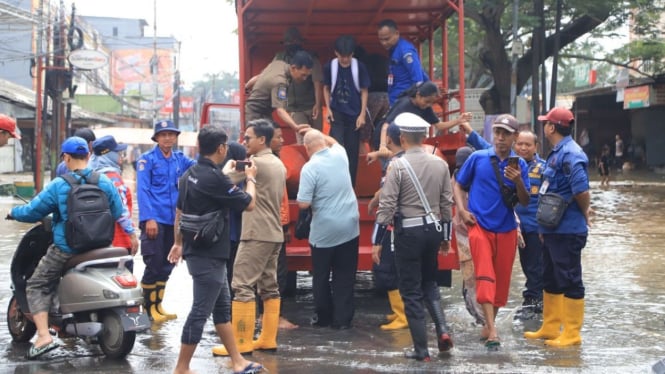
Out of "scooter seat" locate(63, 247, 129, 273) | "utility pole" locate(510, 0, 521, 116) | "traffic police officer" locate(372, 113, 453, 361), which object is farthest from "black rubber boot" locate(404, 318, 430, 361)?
"utility pole" locate(510, 0, 521, 116)

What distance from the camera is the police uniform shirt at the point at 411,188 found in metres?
6.49

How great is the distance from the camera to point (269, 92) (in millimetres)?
9211

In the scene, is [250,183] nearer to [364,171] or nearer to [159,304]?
[159,304]

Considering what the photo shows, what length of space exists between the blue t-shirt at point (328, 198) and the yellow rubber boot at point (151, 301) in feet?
5.68

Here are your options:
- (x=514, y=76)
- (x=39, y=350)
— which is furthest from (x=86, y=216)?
(x=514, y=76)

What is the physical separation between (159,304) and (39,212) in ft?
6.78

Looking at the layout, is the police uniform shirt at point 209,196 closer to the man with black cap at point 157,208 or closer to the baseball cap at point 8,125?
the baseball cap at point 8,125

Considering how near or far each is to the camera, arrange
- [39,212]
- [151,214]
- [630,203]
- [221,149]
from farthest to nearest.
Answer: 1. [630,203]
2. [151,214]
3. [39,212]
4. [221,149]

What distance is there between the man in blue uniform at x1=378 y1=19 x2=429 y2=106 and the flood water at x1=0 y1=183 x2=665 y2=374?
2.23 metres

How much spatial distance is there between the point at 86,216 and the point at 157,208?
166 cm

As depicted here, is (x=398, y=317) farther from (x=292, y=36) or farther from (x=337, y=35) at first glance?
(x=337, y=35)

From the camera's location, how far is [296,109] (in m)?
9.68

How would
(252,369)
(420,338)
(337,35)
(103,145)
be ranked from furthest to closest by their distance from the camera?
(337,35)
(103,145)
(420,338)
(252,369)

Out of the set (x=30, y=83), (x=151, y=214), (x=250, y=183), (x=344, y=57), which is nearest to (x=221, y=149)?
(x=250, y=183)
